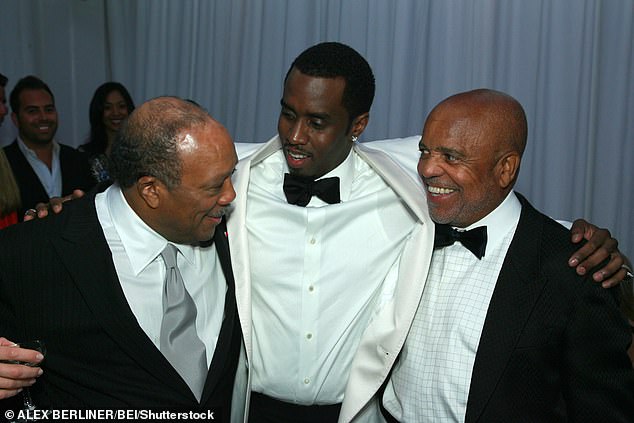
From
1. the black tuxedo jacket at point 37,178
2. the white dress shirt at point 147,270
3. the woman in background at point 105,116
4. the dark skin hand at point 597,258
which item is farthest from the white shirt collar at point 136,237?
the woman in background at point 105,116

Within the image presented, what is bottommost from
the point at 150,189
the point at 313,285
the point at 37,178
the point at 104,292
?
the point at 37,178

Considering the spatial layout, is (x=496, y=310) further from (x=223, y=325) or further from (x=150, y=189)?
(x=150, y=189)

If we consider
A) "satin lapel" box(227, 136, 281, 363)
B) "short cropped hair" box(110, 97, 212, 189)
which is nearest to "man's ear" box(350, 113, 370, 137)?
"satin lapel" box(227, 136, 281, 363)

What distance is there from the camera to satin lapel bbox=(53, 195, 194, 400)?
1.86m

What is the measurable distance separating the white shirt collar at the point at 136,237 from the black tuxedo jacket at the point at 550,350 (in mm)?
943

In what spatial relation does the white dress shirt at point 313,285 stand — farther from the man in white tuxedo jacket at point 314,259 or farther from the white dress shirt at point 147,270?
the white dress shirt at point 147,270

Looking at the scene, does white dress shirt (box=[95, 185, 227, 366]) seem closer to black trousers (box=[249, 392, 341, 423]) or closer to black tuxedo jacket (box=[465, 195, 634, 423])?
black trousers (box=[249, 392, 341, 423])

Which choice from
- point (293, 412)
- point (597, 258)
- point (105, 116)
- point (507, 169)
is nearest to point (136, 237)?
point (293, 412)

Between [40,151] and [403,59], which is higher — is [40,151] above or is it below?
below

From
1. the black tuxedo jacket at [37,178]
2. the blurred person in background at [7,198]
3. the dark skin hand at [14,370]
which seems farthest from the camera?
the black tuxedo jacket at [37,178]

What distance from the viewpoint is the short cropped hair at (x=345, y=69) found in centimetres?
234

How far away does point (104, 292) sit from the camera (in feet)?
6.18

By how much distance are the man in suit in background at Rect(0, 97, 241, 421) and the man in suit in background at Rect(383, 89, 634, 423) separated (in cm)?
60

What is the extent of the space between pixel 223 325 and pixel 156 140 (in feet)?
1.91
